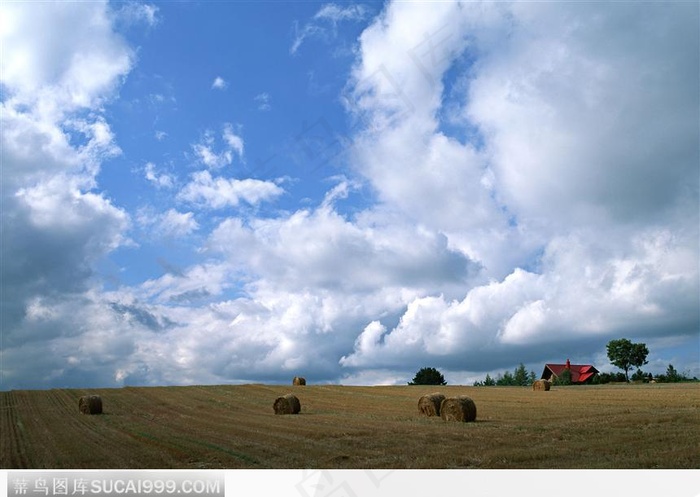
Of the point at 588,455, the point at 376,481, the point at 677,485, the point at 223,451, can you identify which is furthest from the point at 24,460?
the point at 677,485

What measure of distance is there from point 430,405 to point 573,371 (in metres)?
89.0

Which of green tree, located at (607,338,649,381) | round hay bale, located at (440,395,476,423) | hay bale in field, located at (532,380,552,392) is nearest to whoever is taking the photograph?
round hay bale, located at (440,395,476,423)

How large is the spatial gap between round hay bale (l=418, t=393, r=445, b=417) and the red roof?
84.0 m

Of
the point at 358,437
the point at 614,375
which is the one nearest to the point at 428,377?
the point at 614,375

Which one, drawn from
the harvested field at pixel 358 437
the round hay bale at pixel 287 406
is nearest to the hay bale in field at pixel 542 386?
the harvested field at pixel 358 437

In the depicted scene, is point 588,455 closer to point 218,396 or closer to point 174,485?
point 174,485

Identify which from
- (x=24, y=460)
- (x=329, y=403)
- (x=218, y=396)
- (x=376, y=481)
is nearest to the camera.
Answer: (x=376, y=481)

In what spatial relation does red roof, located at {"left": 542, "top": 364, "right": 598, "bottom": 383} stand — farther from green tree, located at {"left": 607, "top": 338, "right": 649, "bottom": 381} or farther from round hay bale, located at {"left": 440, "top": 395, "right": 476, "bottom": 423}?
round hay bale, located at {"left": 440, "top": 395, "right": 476, "bottom": 423}

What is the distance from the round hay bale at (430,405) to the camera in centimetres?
3212

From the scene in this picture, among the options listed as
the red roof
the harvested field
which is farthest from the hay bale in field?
the red roof

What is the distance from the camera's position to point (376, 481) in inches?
562

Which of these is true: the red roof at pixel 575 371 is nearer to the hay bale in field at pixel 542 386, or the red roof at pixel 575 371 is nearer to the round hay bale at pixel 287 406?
the hay bale in field at pixel 542 386

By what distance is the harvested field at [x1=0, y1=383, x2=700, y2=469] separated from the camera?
16844mm

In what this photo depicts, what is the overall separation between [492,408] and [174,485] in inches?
1050
